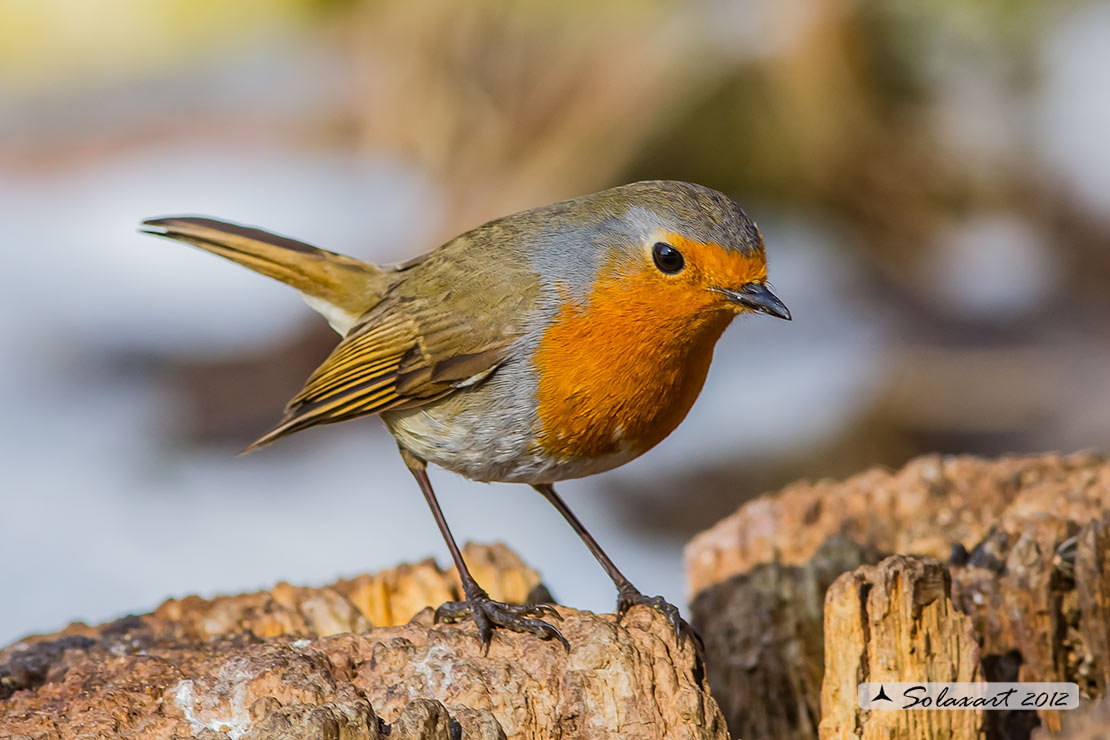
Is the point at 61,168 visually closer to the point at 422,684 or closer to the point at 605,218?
the point at 605,218

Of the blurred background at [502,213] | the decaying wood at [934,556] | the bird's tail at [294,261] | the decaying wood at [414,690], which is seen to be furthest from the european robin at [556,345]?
the blurred background at [502,213]

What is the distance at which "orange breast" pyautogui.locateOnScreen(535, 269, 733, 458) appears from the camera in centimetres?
296

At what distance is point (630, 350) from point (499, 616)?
73cm

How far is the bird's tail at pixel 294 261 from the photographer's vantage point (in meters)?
3.84

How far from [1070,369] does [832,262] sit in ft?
5.73

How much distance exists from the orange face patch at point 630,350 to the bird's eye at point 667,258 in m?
0.02

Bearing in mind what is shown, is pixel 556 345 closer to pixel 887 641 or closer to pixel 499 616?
pixel 499 616

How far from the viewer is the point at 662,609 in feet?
9.55

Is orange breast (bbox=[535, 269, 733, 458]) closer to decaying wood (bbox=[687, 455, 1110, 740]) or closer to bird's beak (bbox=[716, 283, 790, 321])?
bird's beak (bbox=[716, 283, 790, 321])

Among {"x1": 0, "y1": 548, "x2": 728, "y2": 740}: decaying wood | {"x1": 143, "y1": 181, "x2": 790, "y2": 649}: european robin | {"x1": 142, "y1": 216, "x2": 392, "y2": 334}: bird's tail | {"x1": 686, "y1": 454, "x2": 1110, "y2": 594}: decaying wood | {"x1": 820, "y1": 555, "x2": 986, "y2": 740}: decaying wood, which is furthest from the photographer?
{"x1": 142, "y1": 216, "x2": 392, "y2": 334}: bird's tail

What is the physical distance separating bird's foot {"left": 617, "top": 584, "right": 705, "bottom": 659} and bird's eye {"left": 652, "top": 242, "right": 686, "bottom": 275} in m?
0.83

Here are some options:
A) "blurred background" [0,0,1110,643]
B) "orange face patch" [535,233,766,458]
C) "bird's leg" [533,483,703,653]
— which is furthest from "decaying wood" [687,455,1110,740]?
"blurred background" [0,0,1110,643]

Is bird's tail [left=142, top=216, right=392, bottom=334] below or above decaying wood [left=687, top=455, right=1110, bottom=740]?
above

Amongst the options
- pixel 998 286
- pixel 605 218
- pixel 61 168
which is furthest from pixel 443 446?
pixel 61 168
